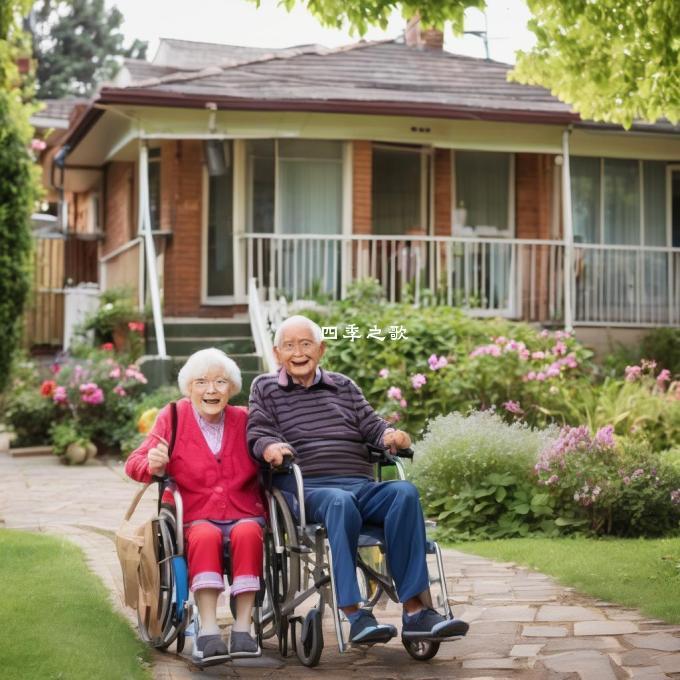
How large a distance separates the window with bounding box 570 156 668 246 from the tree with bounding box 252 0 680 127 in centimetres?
658

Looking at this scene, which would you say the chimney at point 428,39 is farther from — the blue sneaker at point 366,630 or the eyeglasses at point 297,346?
the blue sneaker at point 366,630

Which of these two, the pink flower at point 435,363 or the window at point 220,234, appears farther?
the window at point 220,234

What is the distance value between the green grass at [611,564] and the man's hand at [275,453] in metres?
2.02

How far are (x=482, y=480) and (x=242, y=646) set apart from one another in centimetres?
418

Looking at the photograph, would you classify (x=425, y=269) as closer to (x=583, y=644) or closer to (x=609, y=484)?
(x=609, y=484)

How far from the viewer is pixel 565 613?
630cm

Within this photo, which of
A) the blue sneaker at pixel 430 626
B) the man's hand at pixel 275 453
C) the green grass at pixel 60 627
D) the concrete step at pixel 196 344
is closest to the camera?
the green grass at pixel 60 627

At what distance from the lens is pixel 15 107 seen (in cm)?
1371

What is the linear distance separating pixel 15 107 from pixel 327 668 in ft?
31.9

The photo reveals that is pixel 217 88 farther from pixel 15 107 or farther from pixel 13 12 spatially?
pixel 13 12

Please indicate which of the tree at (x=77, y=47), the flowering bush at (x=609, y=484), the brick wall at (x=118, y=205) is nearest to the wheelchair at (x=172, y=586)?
the flowering bush at (x=609, y=484)

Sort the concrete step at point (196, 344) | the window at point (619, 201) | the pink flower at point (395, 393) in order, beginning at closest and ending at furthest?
the pink flower at point (395, 393), the concrete step at point (196, 344), the window at point (619, 201)

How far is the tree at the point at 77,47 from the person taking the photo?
152ft

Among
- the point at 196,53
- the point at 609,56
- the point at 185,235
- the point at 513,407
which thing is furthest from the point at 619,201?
the point at 513,407
